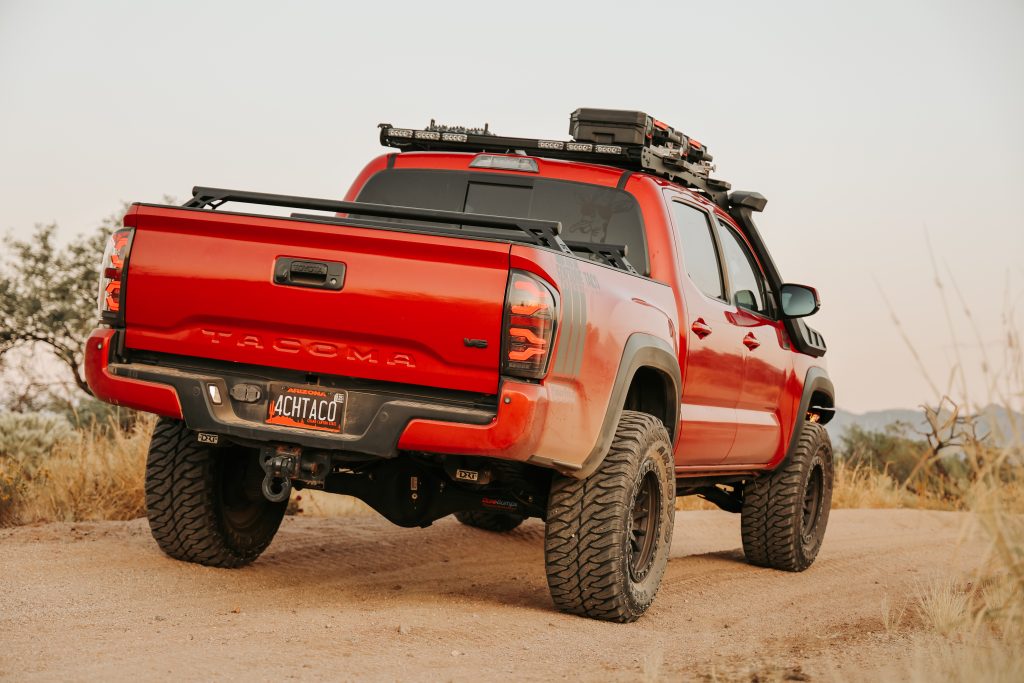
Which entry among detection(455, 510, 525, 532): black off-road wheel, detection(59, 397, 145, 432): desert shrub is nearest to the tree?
detection(59, 397, 145, 432): desert shrub

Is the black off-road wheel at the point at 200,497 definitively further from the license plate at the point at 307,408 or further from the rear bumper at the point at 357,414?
the license plate at the point at 307,408

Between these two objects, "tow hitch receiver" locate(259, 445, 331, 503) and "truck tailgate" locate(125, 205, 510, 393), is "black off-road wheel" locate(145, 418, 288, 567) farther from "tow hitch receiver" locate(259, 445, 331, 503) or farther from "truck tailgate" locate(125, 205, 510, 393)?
"truck tailgate" locate(125, 205, 510, 393)

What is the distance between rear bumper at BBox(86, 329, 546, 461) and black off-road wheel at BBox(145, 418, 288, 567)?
33.4 inches

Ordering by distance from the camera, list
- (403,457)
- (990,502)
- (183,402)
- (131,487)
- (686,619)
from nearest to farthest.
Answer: (990,502), (183,402), (403,457), (686,619), (131,487)

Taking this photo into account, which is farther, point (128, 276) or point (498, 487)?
point (498, 487)

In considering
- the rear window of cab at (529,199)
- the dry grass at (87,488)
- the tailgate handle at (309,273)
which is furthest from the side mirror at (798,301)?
the dry grass at (87,488)

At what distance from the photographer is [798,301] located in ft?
25.9

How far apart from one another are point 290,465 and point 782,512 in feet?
13.0

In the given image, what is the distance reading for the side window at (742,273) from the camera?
24.0ft

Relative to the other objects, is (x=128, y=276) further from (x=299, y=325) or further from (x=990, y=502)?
(x=990, y=502)

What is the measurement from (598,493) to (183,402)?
1.73m

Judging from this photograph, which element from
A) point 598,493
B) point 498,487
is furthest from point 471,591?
point 598,493

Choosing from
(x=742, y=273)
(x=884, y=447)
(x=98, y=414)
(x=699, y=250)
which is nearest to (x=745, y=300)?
(x=742, y=273)

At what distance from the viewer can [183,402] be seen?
5.09m
